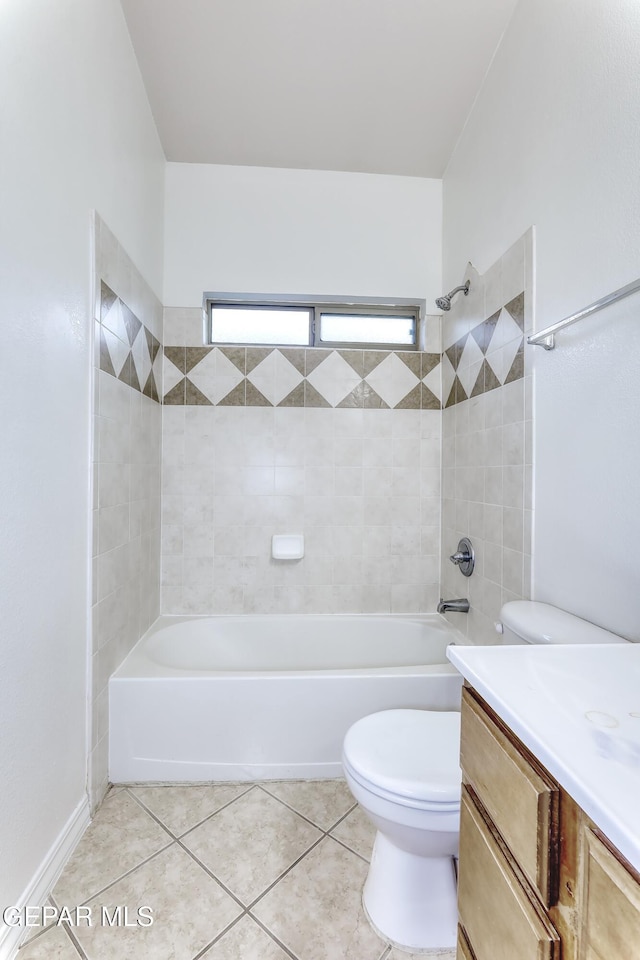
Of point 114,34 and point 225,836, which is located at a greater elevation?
point 114,34

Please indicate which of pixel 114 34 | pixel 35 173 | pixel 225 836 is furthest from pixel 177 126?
pixel 225 836

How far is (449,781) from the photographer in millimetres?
991

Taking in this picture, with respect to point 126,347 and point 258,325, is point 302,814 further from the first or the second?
point 258,325

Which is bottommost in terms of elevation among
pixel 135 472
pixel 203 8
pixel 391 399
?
pixel 135 472

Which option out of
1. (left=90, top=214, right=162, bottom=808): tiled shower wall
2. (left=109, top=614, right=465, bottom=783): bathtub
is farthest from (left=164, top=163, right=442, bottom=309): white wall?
(left=109, top=614, right=465, bottom=783): bathtub

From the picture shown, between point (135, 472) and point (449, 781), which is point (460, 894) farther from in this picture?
point (135, 472)

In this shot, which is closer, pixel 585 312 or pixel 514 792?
pixel 514 792

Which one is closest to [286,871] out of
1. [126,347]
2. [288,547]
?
[288,547]

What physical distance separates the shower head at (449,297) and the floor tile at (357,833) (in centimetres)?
215

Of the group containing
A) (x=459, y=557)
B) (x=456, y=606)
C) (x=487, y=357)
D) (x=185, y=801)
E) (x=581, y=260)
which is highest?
(x=581, y=260)

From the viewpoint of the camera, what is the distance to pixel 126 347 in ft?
5.72

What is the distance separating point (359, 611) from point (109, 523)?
1.37 m

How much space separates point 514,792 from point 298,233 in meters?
2.50

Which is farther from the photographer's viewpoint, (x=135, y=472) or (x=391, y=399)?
(x=391, y=399)
